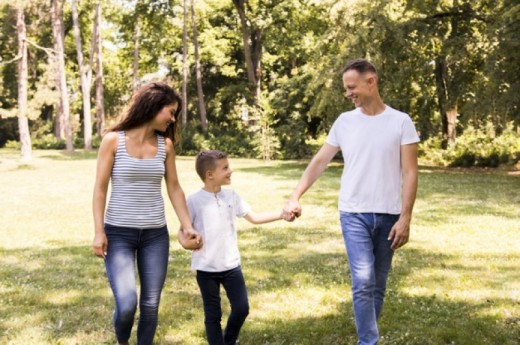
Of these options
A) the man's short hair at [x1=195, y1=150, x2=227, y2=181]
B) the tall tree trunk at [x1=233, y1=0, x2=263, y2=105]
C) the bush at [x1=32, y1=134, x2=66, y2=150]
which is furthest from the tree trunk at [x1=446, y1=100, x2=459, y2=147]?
the bush at [x1=32, y1=134, x2=66, y2=150]

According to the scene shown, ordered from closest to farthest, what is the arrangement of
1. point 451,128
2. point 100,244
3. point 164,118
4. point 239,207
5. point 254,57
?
point 100,244 → point 164,118 → point 239,207 → point 451,128 → point 254,57

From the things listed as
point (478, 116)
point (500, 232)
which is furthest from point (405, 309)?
point (478, 116)

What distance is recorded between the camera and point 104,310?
654 cm

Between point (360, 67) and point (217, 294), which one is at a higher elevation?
point (360, 67)

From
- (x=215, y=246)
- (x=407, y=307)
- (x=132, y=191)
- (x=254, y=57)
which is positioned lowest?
(x=407, y=307)

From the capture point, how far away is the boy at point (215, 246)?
Answer: 15.0 ft

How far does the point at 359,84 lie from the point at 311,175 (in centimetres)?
92

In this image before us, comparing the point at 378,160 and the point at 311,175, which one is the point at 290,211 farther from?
the point at 378,160

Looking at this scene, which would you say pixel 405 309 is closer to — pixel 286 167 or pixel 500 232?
pixel 500 232

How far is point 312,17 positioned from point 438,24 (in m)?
11.4

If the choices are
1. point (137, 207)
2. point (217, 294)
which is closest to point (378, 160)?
point (217, 294)

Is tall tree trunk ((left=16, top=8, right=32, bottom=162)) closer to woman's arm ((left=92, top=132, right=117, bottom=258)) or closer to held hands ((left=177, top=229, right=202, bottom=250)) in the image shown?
woman's arm ((left=92, top=132, right=117, bottom=258))

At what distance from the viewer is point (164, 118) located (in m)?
4.39

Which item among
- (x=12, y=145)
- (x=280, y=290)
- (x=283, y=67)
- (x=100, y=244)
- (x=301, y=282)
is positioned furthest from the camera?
(x=12, y=145)
